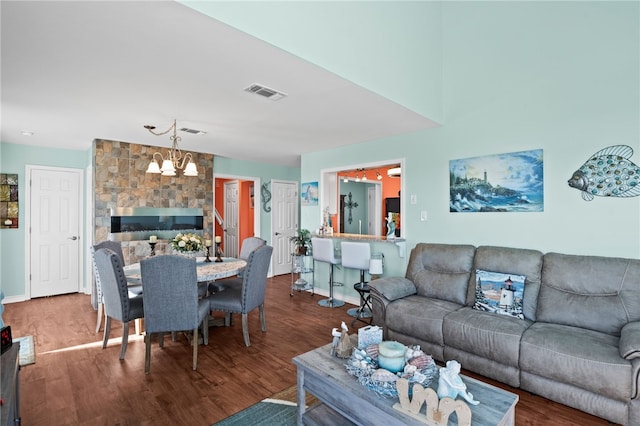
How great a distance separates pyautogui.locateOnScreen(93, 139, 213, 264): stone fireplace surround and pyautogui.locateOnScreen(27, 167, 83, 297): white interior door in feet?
3.55

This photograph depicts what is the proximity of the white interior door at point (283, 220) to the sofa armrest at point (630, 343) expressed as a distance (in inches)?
218

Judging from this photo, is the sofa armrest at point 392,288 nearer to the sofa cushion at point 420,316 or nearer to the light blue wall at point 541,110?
the sofa cushion at point 420,316

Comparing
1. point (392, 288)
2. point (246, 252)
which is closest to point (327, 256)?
point (246, 252)

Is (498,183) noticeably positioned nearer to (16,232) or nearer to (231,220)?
(231,220)

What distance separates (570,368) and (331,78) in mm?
2601

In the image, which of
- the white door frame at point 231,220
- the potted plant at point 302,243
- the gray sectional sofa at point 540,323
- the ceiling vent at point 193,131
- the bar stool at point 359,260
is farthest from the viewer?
the white door frame at point 231,220

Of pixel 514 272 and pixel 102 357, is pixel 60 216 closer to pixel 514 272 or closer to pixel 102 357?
pixel 102 357

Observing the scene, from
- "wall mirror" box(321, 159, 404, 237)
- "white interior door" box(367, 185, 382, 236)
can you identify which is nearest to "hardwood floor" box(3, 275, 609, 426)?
"wall mirror" box(321, 159, 404, 237)

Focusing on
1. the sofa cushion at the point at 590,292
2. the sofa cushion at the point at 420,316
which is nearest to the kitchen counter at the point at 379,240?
the sofa cushion at the point at 420,316

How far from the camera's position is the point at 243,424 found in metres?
2.02

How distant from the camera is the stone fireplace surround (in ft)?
14.9

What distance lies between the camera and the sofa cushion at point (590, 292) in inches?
92.6

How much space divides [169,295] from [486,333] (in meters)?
2.57

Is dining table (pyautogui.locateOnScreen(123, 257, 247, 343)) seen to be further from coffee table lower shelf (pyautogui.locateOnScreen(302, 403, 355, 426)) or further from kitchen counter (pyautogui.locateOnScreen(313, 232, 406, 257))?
kitchen counter (pyautogui.locateOnScreen(313, 232, 406, 257))
